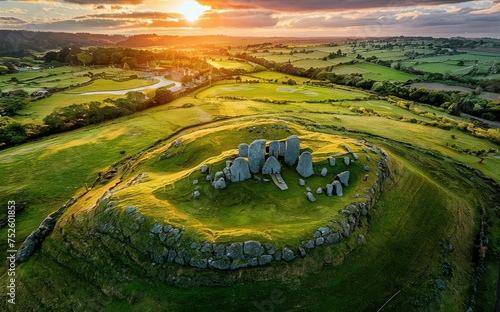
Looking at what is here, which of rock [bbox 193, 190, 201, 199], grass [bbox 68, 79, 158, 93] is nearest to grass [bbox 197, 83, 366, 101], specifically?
grass [bbox 68, 79, 158, 93]

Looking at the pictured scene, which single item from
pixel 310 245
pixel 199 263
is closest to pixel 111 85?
pixel 199 263

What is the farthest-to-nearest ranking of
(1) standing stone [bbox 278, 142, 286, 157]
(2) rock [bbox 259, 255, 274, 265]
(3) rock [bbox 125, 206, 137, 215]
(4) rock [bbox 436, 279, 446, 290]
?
(1) standing stone [bbox 278, 142, 286, 157] → (3) rock [bbox 125, 206, 137, 215] → (4) rock [bbox 436, 279, 446, 290] → (2) rock [bbox 259, 255, 274, 265]

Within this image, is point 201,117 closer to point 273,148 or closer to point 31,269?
point 273,148

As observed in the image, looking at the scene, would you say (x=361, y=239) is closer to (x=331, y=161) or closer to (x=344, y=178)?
(x=344, y=178)

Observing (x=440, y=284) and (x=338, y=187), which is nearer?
(x=440, y=284)

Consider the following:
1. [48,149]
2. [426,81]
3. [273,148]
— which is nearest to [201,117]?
[48,149]

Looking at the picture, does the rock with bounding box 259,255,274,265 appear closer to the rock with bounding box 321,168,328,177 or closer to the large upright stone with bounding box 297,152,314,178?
the large upright stone with bounding box 297,152,314,178

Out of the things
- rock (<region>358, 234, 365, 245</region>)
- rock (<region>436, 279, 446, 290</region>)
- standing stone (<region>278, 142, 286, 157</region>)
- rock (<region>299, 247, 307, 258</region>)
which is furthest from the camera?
standing stone (<region>278, 142, 286, 157</region>)
